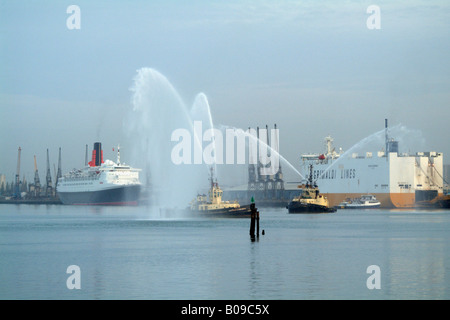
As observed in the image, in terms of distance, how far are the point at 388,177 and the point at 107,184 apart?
6571cm

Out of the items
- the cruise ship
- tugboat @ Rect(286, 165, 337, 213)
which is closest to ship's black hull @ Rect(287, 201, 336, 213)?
tugboat @ Rect(286, 165, 337, 213)

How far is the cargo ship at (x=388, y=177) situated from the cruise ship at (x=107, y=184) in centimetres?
5042

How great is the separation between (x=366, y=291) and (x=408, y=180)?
10261 cm

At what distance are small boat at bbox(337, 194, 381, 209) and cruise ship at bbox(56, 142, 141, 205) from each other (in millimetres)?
54131

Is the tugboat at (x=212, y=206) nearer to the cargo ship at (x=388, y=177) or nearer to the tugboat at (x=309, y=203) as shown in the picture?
the tugboat at (x=309, y=203)

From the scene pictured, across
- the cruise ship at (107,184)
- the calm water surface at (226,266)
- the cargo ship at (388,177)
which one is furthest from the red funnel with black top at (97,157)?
the calm water surface at (226,266)

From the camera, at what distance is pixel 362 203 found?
407ft

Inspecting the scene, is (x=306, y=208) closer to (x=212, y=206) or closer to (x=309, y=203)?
(x=309, y=203)

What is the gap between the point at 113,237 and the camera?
51625mm

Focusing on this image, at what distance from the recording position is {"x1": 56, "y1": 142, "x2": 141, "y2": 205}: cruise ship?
16162 cm

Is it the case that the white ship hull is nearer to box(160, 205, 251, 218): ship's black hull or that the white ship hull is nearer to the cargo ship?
the cargo ship

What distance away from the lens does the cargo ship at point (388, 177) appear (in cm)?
12344

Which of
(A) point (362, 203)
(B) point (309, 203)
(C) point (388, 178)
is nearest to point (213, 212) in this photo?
(B) point (309, 203)
